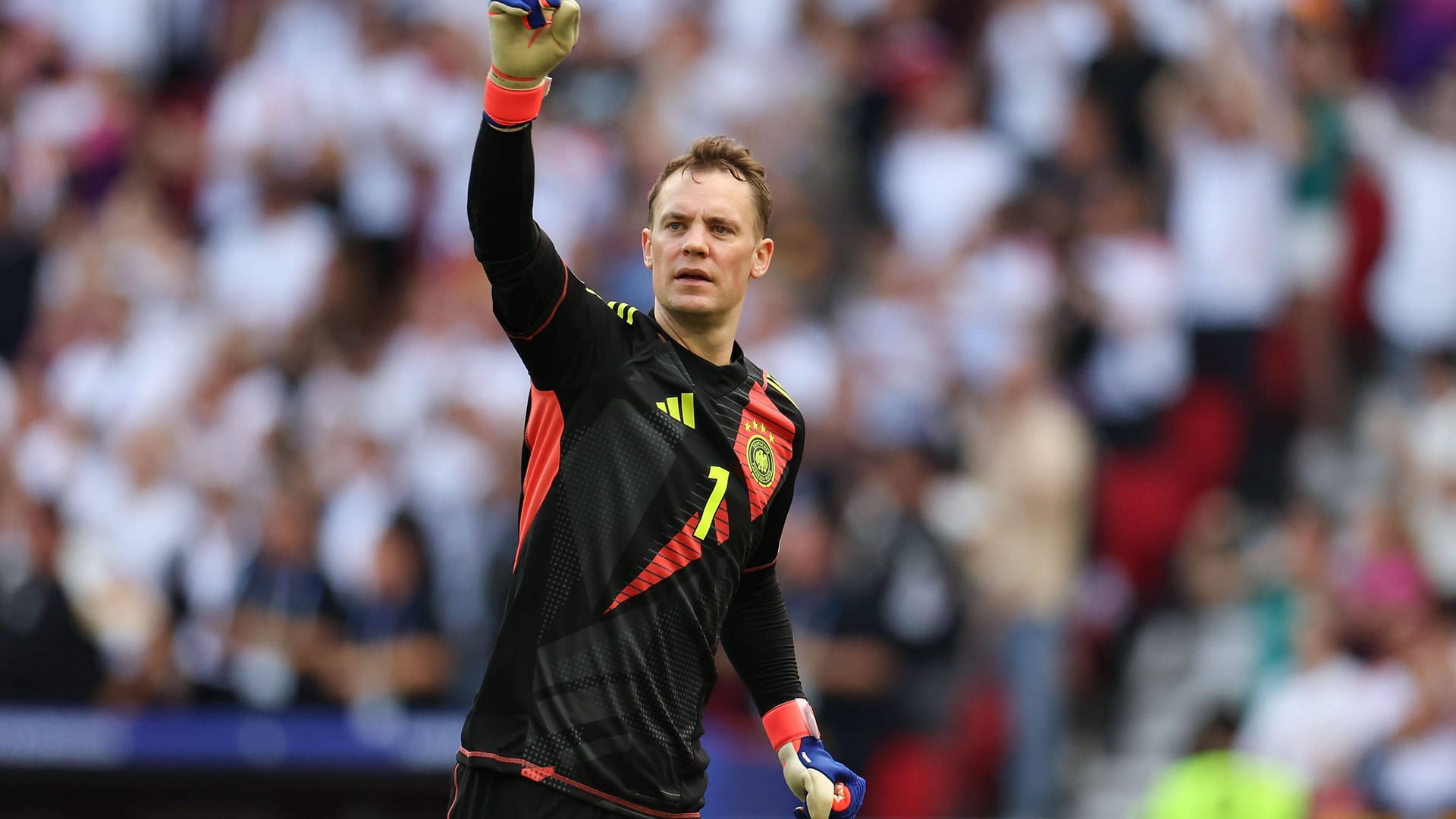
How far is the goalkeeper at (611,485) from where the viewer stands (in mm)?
3674

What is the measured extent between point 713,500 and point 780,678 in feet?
2.24

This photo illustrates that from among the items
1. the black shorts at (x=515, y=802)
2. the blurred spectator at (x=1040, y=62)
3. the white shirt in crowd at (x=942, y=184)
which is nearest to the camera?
the black shorts at (x=515, y=802)

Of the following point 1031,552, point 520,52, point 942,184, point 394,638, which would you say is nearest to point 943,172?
Answer: point 942,184

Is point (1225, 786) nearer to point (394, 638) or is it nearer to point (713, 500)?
point (394, 638)

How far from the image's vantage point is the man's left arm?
14.3 ft

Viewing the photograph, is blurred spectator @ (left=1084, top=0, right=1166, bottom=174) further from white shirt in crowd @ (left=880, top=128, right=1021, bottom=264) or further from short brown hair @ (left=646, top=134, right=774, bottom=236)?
short brown hair @ (left=646, top=134, right=774, bottom=236)

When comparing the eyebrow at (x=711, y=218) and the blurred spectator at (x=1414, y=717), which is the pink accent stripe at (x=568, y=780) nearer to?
the eyebrow at (x=711, y=218)

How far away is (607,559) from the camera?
3922mm

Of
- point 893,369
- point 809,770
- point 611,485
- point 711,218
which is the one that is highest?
point 893,369

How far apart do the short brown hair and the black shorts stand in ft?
4.30

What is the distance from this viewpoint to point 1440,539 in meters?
9.78

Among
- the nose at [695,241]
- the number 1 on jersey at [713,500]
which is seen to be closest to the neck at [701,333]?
the nose at [695,241]

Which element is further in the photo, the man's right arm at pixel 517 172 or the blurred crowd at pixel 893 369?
the blurred crowd at pixel 893 369

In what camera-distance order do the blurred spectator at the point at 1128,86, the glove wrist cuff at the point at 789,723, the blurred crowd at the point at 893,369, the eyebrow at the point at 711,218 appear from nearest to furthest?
the eyebrow at the point at 711,218 < the glove wrist cuff at the point at 789,723 < the blurred crowd at the point at 893,369 < the blurred spectator at the point at 1128,86
